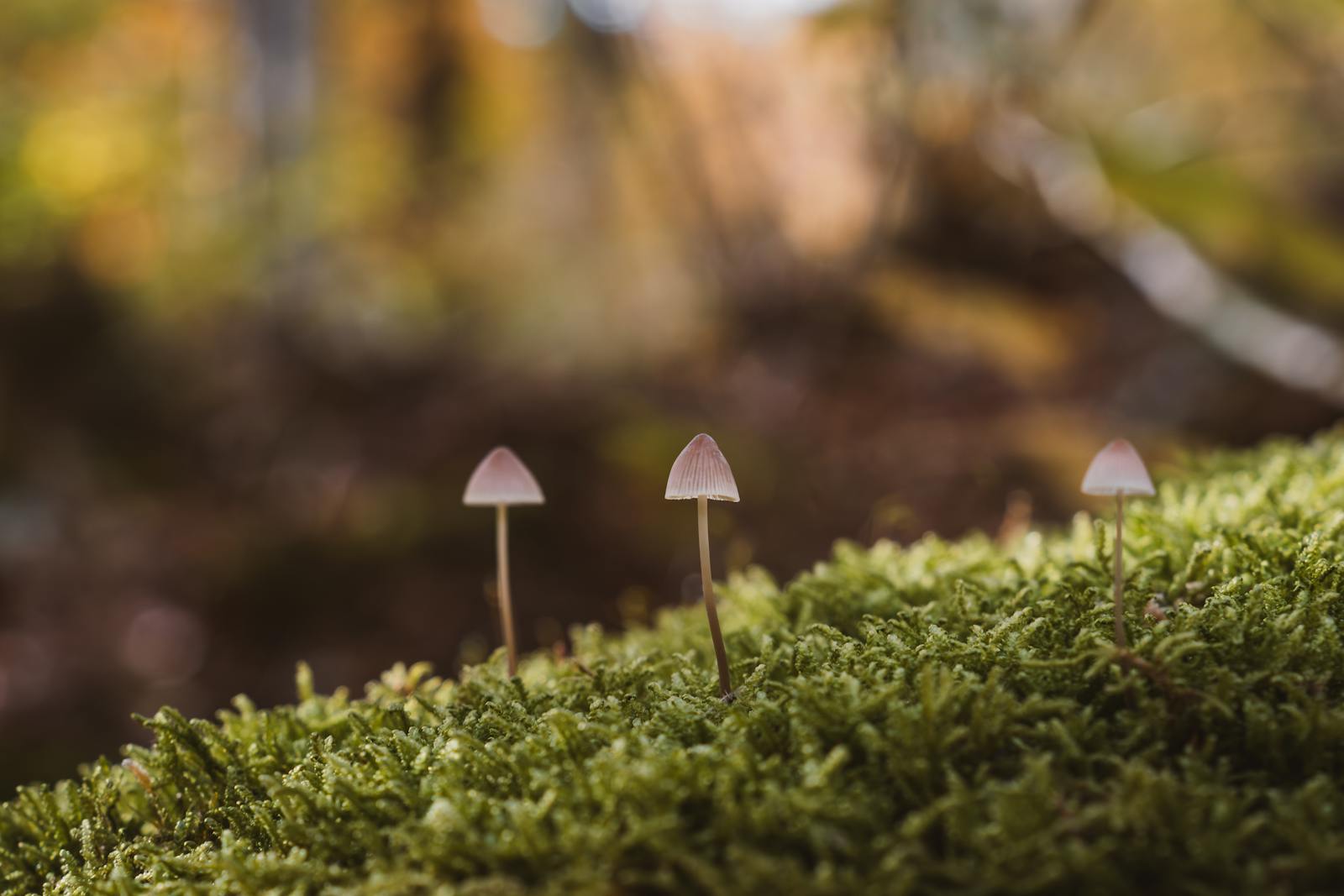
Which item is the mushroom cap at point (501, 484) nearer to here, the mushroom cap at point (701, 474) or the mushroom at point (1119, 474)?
the mushroom cap at point (701, 474)

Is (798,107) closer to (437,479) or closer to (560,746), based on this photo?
Answer: (437,479)

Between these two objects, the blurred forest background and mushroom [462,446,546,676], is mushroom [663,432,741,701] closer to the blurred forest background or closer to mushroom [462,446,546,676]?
mushroom [462,446,546,676]

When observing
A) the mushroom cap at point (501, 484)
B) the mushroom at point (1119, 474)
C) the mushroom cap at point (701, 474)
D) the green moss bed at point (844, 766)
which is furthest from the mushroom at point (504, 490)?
the mushroom at point (1119, 474)

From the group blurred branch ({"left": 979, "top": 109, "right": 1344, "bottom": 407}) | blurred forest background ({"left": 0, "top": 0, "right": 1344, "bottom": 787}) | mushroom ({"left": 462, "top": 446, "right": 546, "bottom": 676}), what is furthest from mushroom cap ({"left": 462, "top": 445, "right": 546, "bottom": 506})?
blurred branch ({"left": 979, "top": 109, "right": 1344, "bottom": 407})

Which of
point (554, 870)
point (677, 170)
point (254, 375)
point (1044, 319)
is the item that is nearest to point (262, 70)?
point (254, 375)

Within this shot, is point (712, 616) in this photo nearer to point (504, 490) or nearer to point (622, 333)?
point (504, 490)

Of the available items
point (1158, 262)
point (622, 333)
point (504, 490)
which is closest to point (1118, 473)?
point (504, 490)
